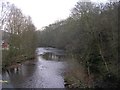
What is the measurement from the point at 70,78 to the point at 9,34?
1631cm

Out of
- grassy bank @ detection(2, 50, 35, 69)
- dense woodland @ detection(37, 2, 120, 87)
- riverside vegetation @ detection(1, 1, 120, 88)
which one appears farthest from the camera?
grassy bank @ detection(2, 50, 35, 69)

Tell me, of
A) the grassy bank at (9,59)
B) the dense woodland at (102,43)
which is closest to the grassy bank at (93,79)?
the dense woodland at (102,43)

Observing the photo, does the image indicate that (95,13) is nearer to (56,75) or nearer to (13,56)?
(56,75)

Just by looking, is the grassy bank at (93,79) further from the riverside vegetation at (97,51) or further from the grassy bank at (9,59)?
the grassy bank at (9,59)

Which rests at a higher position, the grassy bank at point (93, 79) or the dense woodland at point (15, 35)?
the dense woodland at point (15, 35)

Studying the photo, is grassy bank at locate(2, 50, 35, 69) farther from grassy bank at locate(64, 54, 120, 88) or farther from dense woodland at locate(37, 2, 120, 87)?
grassy bank at locate(64, 54, 120, 88)

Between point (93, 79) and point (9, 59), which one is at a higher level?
point (9, 59)

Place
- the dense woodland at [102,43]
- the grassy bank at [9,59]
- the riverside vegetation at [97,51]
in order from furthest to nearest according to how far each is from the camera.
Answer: the grassy bank at [9,59] → the riverside vegetation at [97,51] → the dense woodland at [102,43]

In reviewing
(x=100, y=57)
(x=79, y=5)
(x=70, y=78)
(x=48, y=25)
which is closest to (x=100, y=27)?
(x=100, y=57)

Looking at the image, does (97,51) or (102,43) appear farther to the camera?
(97,51)

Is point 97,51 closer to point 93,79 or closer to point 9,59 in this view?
point 93,79

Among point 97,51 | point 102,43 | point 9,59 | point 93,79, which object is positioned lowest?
point 93,79

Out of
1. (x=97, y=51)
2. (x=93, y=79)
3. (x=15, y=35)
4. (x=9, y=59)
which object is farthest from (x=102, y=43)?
(x=15, y=35)

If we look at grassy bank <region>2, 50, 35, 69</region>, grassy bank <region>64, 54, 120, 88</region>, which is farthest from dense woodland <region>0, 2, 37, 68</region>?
grassy bank <region>64, 54, 120, 88</region>
